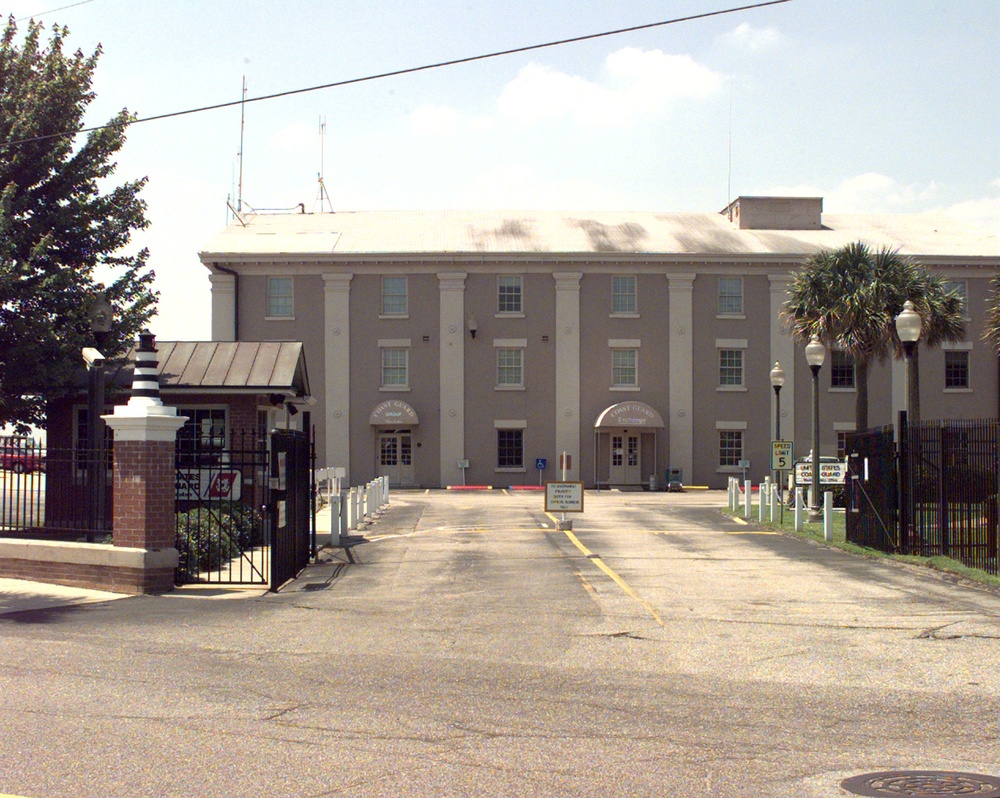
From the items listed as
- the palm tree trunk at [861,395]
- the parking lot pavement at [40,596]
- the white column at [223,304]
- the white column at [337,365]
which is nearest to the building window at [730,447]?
the palm tree trunk at [861,395]

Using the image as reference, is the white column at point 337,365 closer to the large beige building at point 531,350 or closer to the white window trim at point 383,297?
the large beige building at point 531,350

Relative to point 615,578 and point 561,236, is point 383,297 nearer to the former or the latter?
point 561,236

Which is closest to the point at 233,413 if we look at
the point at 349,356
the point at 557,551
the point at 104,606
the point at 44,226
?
the point at 44,226

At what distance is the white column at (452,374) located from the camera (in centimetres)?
4719

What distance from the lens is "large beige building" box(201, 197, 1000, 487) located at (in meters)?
47.2

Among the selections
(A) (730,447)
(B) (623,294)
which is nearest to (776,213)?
(B) (623,294)

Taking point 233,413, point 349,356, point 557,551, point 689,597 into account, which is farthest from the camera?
point 349,356

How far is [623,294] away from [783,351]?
24.5 ft

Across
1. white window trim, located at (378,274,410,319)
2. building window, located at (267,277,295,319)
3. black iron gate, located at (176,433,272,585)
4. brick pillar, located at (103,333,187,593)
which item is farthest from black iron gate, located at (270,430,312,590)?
→ building window, located at (267,277,295,319)

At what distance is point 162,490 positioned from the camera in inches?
553

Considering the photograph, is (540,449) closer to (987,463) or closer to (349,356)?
(349,356)

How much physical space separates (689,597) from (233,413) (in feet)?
38.4

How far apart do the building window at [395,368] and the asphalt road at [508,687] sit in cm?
3170

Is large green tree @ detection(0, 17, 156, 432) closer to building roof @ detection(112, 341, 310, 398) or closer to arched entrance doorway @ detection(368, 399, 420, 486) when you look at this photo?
building roof @ detection(112, 341, 310, 398)
